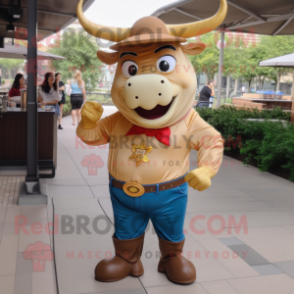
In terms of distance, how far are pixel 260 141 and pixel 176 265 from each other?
17.3ft

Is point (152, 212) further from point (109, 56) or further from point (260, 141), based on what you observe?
point (260, 141)

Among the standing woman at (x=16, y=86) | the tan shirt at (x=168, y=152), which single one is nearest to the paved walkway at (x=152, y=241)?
the tan shirt at (x=168, y=152)

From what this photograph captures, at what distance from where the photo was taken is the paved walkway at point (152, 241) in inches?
124

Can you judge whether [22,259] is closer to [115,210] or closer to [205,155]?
[115,210]

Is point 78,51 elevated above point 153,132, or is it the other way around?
point 78,51

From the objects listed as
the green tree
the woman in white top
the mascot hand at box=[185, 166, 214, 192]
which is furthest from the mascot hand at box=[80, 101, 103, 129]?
the green tree

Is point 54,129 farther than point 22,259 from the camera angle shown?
Yes

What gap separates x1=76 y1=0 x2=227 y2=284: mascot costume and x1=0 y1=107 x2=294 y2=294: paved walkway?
28cm

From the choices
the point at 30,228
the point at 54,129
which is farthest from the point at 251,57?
the point at 30,228

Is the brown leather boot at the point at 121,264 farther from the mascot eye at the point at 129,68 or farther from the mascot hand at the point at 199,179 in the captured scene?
the mascot eye at the point at 129,68

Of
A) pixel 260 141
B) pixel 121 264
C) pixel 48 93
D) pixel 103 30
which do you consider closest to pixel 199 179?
pixel 121 264

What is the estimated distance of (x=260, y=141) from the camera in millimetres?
7918

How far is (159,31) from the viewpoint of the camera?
2934 millimetres

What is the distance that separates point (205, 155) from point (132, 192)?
590 mm
